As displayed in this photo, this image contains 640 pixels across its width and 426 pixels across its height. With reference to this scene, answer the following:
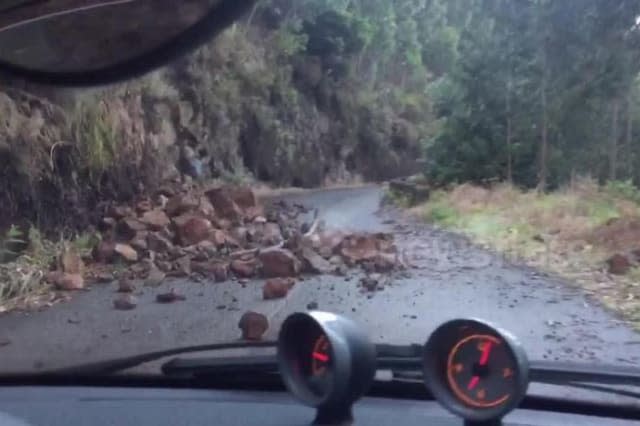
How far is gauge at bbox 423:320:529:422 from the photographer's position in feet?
9.31

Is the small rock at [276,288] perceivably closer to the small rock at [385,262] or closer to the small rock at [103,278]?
the small rock at [385,262]

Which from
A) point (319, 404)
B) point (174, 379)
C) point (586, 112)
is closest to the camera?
point (319, 404)

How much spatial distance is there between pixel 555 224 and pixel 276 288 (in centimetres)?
193

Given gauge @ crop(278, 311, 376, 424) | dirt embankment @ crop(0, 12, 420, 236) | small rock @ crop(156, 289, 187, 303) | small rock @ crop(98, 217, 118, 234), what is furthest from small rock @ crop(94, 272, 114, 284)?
gauge @ crop(278, 311, 376, 424)

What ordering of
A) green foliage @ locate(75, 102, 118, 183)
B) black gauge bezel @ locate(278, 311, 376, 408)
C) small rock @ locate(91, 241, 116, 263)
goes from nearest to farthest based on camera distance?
black gauge bezel @ locate(278, 311, 376, 408)
small rock @ locate(91, 241, 116, 263)
green foliage @ locate(75, 102, 118, 183)

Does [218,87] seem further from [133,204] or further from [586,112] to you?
[586,112]

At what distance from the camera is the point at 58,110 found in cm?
844

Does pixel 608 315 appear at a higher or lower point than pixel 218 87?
lower

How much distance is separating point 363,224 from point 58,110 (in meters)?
2.95

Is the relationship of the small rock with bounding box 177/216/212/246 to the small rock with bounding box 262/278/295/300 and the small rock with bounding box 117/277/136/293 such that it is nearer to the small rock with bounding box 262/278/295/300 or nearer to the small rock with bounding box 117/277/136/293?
the small rock with bounding box 117/277/136/293

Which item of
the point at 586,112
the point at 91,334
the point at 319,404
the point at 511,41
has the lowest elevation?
the point at 91,334

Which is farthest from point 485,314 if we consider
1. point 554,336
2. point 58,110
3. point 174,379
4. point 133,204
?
point 58,110

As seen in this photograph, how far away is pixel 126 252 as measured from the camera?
→ 7.16m

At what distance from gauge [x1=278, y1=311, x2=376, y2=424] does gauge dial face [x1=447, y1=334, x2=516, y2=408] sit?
28 cm
